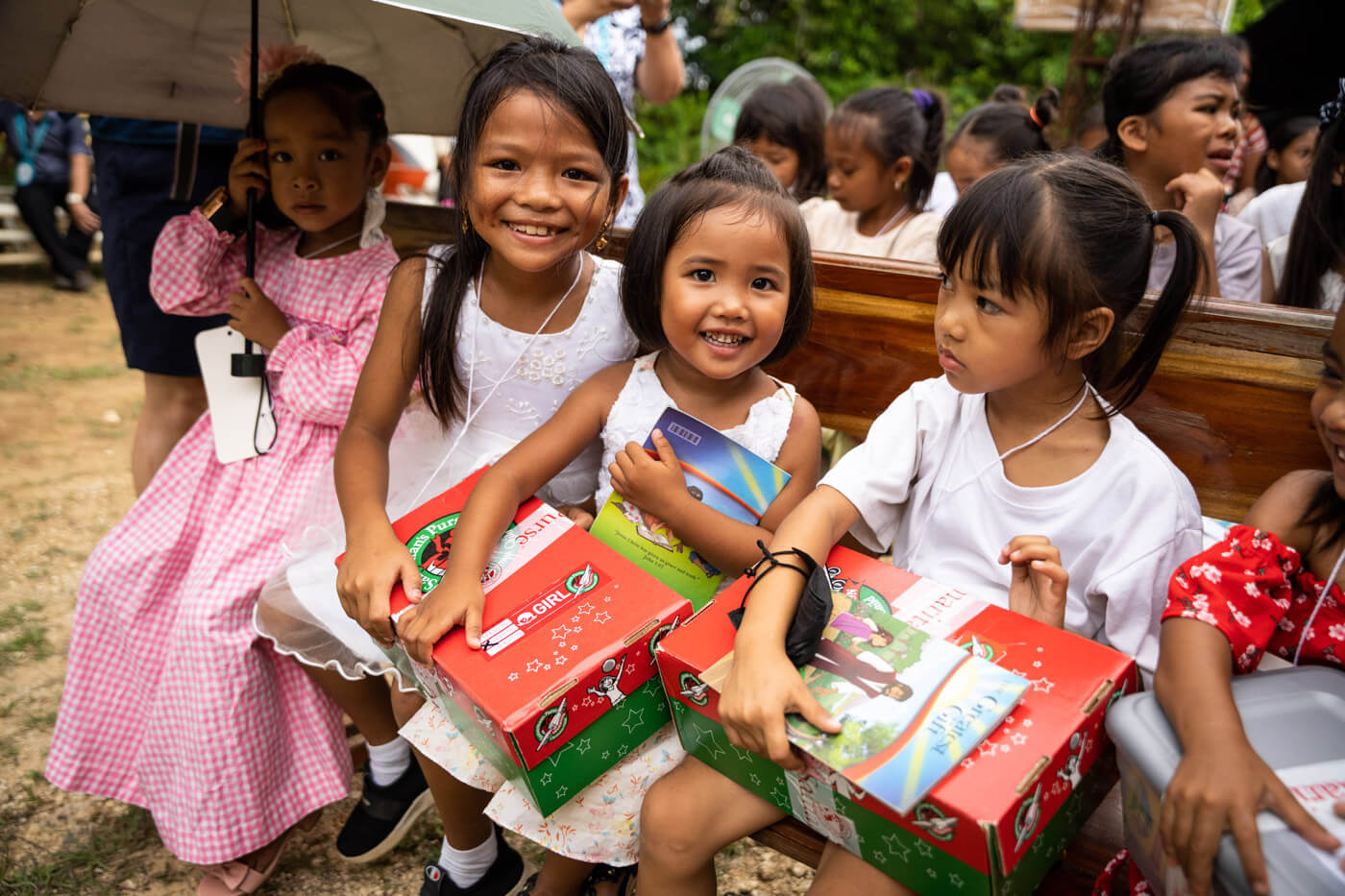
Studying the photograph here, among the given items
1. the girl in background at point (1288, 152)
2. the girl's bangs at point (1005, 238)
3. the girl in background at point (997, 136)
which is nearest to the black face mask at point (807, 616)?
the girl's bangs at point (1005, 238)

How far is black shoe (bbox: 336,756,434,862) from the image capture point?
2.12 metres

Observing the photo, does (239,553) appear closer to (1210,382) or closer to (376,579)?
(376,579)

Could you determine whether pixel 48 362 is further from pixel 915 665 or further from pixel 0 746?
pixel 915 665

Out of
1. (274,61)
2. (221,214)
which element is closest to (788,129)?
(274,61)

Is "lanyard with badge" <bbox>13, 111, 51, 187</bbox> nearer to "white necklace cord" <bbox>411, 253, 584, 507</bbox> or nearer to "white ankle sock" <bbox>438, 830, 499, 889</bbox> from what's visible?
"white necklace cord" <bbox>411, 253, 584, 507</bbox>

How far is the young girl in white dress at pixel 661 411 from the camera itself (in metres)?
1.47

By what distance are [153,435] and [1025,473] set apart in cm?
254

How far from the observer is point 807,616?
126 cm

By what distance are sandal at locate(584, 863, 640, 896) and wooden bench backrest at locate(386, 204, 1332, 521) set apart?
118cm

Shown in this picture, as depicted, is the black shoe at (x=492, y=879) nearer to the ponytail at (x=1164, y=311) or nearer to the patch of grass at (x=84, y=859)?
the patch of grass at (x=84, y=859)

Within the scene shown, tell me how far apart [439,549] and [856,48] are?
12.6m

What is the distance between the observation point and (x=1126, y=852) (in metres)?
1.24

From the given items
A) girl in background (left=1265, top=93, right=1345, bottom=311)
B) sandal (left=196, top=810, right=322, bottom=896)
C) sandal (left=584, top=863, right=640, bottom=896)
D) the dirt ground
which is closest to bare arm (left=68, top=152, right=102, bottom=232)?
the dirt ground

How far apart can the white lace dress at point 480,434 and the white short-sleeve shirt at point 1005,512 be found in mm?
678
